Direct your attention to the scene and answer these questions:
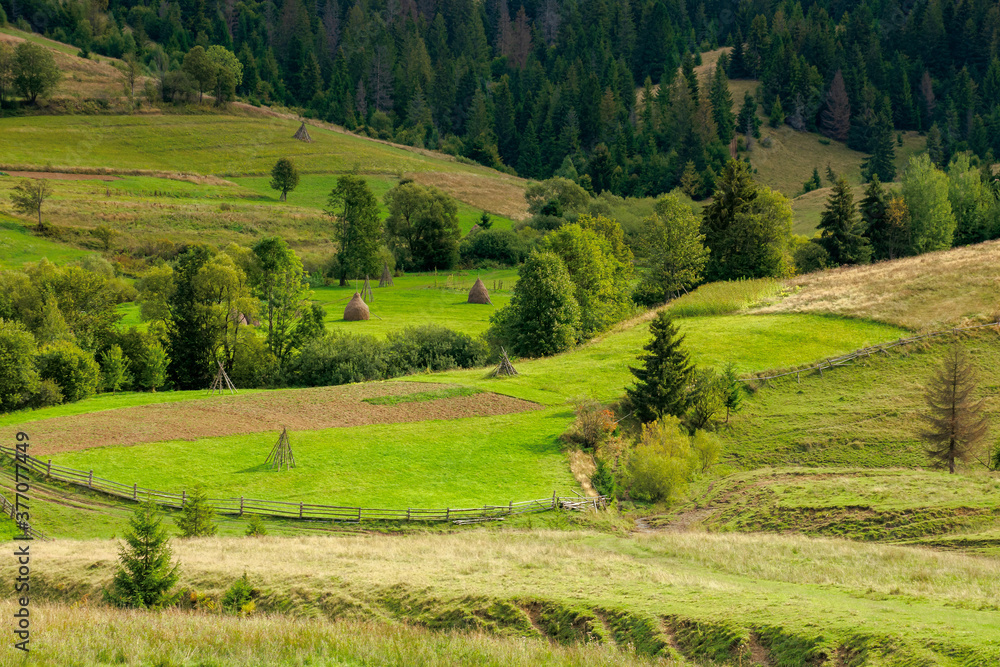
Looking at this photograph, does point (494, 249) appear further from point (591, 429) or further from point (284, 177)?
point (591, 429)

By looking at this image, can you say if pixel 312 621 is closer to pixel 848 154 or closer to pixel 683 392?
pixel 683 392

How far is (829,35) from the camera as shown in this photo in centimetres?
19512

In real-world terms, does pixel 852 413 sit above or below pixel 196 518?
above

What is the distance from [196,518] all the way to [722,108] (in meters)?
159

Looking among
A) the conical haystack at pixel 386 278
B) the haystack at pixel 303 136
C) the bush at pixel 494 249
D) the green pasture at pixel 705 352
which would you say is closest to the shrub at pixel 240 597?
the green pasture at pixel 705 352

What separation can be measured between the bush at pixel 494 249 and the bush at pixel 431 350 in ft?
153

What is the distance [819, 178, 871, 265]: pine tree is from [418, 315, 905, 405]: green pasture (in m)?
22.8

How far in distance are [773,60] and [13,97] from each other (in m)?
143

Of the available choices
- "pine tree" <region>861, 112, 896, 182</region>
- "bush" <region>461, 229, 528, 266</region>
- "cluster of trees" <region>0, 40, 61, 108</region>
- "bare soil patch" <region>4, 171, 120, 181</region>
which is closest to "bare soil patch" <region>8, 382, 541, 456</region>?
"bush" <region>461, 229, 528, 266</region>

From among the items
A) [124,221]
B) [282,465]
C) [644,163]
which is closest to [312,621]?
[282,465]

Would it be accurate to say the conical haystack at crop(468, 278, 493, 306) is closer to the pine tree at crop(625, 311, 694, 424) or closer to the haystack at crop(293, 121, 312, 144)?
the pine tree at crop(625, 311, 694, 424)

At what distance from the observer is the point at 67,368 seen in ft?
161

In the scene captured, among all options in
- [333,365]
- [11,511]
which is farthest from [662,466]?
[333,365]

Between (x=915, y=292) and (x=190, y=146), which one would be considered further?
(x=190, y=146)
